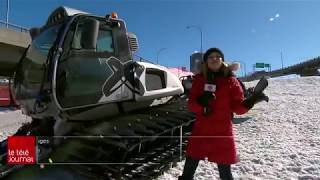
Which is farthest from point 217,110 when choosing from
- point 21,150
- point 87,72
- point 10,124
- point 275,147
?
point 10,124

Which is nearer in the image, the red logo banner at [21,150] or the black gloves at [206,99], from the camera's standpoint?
the black gloves at [206,99]

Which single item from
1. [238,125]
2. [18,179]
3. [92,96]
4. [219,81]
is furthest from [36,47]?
[238,125]

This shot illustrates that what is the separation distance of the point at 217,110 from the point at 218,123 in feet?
0.48

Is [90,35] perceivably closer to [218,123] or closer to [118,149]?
[118,149]

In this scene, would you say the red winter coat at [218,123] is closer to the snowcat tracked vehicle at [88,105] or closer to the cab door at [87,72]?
the snowcat tracked vehicle at [88,105]

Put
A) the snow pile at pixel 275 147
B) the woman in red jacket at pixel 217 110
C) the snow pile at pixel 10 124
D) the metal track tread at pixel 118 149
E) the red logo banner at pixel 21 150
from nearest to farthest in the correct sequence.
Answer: the woman in red jacket at pixel 217 110 < the metal track tread at pixel 118 149 < the red logo banner at pixel 21 150 < the snow pile at pixel 275 147 < the snow pile at pixel 10 124

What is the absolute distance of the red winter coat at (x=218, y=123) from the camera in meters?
5.09

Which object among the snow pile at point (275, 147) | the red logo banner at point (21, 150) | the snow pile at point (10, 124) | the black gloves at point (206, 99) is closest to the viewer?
the black gloves at point (206, 99)

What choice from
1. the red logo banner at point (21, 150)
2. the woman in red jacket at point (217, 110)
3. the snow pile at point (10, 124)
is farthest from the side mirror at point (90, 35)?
the snow pile at point (10, 124)

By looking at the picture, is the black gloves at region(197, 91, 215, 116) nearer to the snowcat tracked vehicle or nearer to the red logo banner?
the snowcat tracked vehicle

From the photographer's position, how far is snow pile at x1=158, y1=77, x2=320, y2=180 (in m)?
7.05

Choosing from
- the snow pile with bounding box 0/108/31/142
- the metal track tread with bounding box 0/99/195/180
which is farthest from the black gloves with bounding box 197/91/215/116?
the snow pile with bounding box 0/108/31/142

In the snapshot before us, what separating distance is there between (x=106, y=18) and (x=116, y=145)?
2295mm

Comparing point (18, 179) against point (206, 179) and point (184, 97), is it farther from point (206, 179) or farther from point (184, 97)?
point (184, 97)
